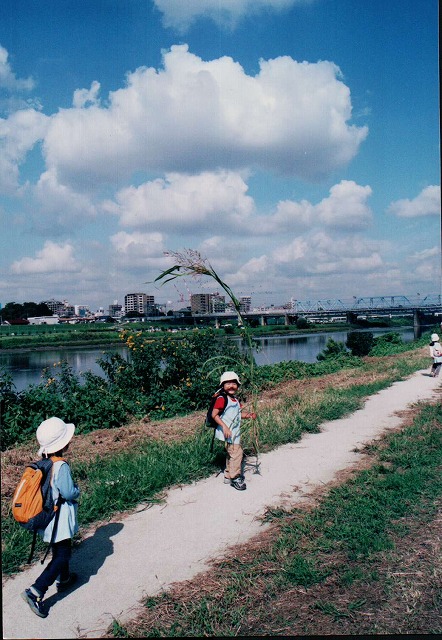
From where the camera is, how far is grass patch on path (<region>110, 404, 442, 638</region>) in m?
3.08

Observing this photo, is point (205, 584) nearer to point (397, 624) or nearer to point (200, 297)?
point (397, 624)

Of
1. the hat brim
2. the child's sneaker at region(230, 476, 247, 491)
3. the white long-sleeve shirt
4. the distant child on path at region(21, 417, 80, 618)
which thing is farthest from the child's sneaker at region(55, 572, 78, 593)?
the child's sneaker at region(230, 476, 247, 491)

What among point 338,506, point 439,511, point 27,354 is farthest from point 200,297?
point 27,354

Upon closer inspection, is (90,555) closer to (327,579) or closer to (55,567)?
(55,567)

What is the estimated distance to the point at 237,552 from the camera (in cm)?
399

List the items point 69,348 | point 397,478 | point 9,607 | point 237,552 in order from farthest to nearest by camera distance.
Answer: point 69,348
point 397,478
point 237,552
point 9,607

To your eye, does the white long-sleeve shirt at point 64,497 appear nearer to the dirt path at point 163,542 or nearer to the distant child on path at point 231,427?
the dirt path at point 163,542

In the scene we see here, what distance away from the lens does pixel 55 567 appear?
11.1ft

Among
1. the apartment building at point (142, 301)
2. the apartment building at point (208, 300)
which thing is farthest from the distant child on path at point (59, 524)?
the apartment building at point (142, 301)

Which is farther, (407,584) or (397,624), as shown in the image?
(407,584)

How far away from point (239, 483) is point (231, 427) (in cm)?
60

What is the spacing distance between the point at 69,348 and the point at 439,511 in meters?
42.5

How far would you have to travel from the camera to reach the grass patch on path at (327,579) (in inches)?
121

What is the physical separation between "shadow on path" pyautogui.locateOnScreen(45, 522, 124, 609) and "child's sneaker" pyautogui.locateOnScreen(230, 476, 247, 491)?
1.35 metres
